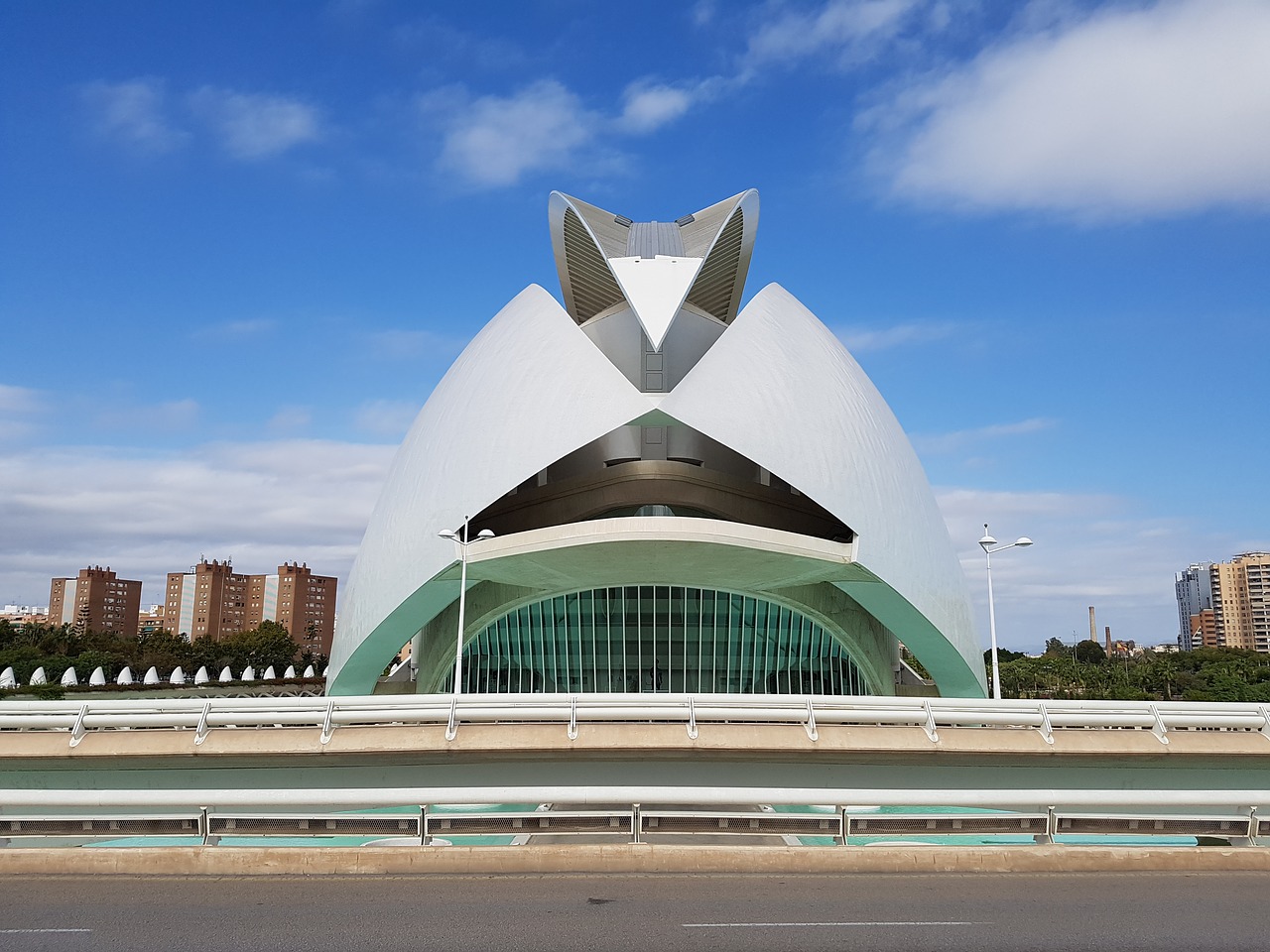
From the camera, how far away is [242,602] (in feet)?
390

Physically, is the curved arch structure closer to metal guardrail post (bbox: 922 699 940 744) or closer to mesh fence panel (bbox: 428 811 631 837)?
metal guardrail post (bbox: 922 699 940 744)

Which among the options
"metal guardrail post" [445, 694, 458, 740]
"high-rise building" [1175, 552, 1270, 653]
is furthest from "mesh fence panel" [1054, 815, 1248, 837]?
"high-rise building" [1175, 552, 1270, 653]

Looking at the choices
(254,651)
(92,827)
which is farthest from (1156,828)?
(254,651)

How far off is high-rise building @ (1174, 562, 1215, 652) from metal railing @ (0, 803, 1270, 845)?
532 feet

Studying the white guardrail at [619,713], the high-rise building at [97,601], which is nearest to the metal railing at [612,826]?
the white guardrail at [619,713]

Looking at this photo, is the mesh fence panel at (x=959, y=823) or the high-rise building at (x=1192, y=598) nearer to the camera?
the mesh fence panel at (x=959, y=823)

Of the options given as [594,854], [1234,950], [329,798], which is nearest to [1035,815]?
[1234,950]

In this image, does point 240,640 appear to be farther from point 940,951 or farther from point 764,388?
point 940,951

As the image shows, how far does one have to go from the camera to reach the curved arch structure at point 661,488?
71.5 feet

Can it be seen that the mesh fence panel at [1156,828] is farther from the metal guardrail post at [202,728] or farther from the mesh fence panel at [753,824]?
the metal guardrail post at [202,728]

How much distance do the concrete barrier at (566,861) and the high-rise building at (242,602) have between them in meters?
110

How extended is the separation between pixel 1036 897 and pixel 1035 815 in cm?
141

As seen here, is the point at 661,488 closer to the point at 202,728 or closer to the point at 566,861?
the point at 202,728

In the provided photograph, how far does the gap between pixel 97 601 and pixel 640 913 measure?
385 feet
